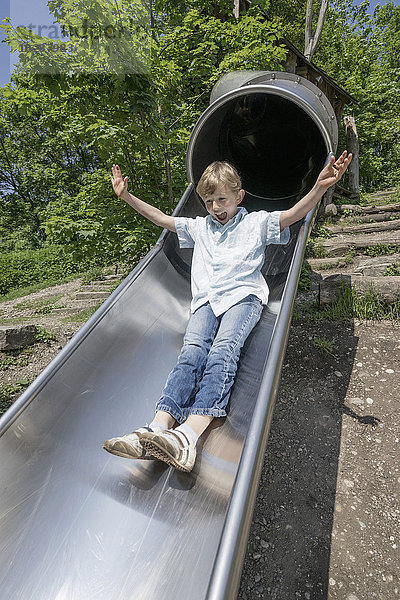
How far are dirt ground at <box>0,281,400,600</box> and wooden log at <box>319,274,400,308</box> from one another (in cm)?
41

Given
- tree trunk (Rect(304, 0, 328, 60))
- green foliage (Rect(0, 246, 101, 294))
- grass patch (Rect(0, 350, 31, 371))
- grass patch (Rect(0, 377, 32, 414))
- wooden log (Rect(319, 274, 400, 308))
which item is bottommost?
green foliage (Rect(0, 246, 101, 294))

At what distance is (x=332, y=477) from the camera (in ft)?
6.73

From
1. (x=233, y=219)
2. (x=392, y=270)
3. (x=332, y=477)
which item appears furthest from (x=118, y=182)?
(x=392, y=270)

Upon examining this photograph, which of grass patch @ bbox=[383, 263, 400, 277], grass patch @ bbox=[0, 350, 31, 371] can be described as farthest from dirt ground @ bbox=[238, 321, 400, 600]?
grass patch @ bbox=[0, 350, 31, 371]

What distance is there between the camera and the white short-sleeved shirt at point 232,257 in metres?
2.11

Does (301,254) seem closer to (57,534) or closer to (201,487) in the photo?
(201,487)

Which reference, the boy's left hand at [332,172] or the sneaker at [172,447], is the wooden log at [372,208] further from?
the sneaker at [172,447]

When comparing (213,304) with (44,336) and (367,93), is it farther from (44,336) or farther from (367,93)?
(367,93)

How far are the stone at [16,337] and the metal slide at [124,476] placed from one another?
195cm

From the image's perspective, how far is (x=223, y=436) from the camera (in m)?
1.66

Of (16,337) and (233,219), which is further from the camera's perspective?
(16,337)

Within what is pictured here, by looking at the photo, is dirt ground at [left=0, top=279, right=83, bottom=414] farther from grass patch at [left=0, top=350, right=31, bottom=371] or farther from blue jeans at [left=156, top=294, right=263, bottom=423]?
blue jeans at [left=156, top=294, right=263, bottom=423]

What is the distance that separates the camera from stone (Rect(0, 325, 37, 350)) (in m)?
3.58

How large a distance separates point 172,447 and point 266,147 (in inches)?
124
